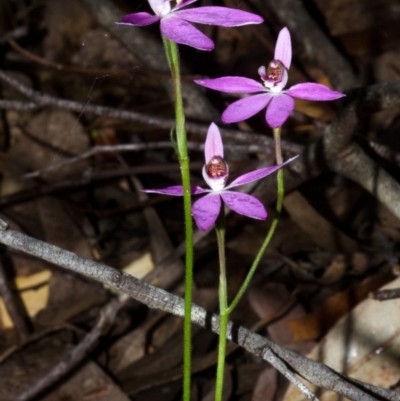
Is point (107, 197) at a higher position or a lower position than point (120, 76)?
lower

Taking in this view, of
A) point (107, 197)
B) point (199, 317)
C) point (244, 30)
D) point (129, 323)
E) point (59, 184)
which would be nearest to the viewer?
point (199, 317)

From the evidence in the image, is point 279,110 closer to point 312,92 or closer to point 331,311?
point 312,92

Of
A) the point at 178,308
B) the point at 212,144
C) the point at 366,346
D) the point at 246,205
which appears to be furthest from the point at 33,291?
the point at 246,205

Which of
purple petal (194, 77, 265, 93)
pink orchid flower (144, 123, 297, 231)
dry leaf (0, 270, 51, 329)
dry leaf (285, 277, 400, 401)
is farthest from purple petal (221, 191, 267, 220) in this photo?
dry leaf (0, 270, 51, 329)

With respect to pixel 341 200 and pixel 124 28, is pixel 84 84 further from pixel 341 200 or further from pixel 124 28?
pixel 341 200

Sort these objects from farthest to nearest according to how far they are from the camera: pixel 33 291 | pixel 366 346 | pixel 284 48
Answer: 1. pixel 33 291
2. pixel 366 346
3. pixel 284 48

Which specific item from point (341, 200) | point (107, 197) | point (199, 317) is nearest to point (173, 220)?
point (107, 197)

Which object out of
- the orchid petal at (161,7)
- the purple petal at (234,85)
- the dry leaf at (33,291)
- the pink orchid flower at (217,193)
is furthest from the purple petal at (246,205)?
the dry leaf at (33,291)
